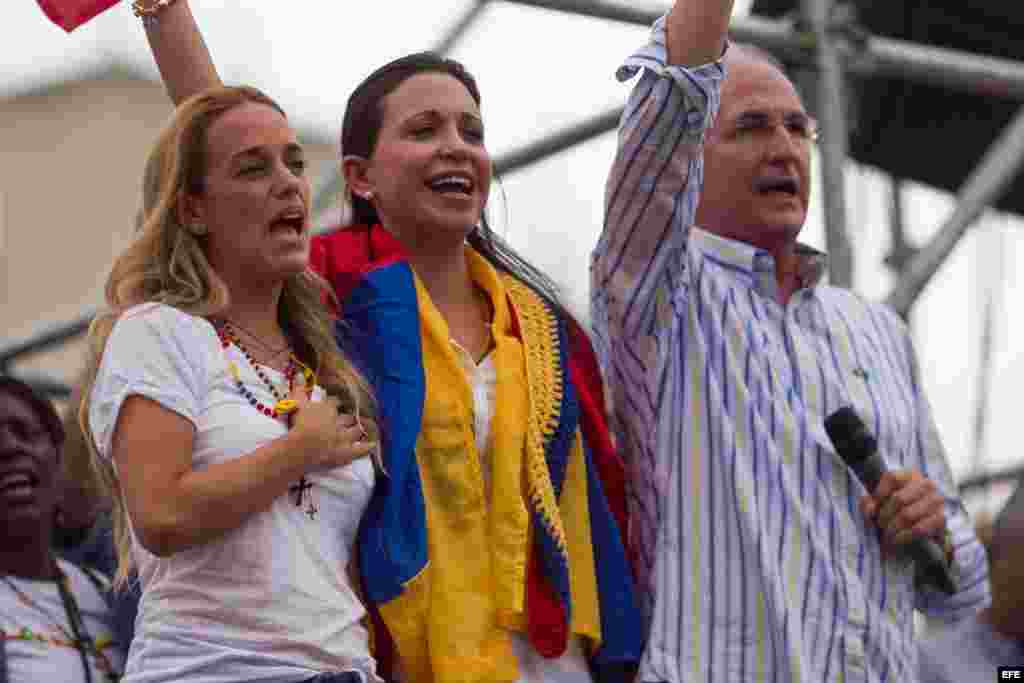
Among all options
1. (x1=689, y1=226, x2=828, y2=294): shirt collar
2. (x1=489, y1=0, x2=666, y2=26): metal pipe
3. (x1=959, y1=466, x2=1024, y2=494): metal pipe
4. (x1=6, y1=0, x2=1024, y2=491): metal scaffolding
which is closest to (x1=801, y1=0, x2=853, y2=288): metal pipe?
(x1=6, y1=0, x2=1024, y2=491): metal scaffolding

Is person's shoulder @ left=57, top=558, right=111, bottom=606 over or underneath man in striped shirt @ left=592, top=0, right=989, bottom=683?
underneath

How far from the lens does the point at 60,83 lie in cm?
A: 2353

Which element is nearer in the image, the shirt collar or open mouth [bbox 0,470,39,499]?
the shirt collar

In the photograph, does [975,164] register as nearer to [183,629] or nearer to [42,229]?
[183,629]

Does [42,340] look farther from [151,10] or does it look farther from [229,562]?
[229,562]

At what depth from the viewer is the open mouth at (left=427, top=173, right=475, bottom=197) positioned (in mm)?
3051

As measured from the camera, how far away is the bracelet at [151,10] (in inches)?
124

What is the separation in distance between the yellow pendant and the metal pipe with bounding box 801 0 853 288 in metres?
1.78

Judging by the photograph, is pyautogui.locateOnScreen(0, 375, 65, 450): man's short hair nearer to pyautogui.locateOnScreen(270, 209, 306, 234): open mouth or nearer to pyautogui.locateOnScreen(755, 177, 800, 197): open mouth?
pyautogui.locateOnScreen(270, 209, 306, 234): open mouth

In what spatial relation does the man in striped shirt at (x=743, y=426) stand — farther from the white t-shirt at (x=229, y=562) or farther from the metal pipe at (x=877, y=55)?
the metal pipe at (x=877, y=55)

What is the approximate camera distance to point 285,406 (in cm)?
275

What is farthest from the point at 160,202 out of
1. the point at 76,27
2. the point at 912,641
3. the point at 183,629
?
the point at 912,641

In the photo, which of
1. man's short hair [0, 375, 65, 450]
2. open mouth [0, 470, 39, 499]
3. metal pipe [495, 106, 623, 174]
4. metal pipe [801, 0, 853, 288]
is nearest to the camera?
open mouth [0, 470, 39, 499]

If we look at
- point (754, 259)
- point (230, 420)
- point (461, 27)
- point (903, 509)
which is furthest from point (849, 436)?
point (461, 27)
